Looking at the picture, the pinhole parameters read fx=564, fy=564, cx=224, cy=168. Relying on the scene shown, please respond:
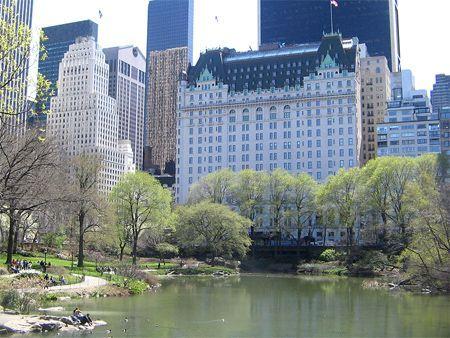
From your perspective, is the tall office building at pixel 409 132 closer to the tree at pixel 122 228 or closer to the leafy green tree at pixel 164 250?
the leafy green tree at pixel 164 250

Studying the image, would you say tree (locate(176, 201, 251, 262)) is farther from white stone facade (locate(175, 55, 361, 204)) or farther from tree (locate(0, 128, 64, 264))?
white stone facade (locate(175, 55, 361, 204))

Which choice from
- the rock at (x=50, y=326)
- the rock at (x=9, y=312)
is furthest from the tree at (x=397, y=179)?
the rock at (x=50, y=326)

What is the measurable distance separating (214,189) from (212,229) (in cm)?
2621

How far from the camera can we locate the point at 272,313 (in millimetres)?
41531

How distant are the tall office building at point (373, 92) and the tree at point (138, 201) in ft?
363

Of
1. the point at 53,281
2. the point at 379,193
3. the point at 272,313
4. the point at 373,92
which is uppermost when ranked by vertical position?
the point at 373,92

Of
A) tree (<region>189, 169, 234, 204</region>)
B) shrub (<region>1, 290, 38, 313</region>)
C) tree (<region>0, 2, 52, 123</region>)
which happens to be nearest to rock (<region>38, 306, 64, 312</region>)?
shrub (<region>1, 290, 38, 313</region>)

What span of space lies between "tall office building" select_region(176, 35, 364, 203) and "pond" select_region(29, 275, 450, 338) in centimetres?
9506

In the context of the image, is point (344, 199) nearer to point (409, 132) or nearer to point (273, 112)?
point (273, 112)

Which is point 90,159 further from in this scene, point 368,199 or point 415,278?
point 368,199

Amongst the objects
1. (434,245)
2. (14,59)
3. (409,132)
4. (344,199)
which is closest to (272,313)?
(434,245)

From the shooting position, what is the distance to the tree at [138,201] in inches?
3418

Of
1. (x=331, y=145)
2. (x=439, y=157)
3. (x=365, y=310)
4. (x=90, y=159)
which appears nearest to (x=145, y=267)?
(x=90, y=159)

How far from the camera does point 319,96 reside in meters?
153
